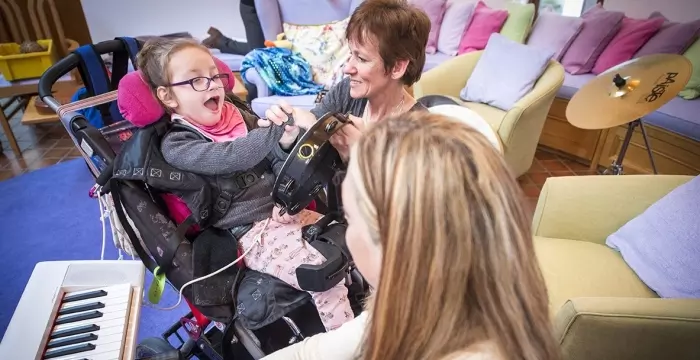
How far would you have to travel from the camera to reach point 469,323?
597 mm

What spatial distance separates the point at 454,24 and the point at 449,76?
1.06 m

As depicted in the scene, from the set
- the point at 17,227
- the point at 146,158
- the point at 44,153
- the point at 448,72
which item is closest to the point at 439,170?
the point at 146,158

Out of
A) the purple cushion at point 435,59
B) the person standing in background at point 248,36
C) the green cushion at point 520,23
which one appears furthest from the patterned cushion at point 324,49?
the green cushion at point 520,23

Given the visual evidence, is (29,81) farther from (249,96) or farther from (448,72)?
(448,72)

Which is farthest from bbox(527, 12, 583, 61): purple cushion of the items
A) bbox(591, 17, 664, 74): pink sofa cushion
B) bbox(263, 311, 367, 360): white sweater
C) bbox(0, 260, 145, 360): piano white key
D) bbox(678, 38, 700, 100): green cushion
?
bbox(0, 260, 145, 360): piano white key

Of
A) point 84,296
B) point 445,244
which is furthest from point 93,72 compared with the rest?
point 445,244

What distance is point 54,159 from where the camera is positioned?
3.20m

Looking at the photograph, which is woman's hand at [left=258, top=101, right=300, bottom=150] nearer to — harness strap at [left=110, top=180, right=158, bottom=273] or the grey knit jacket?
the grey knit jacket

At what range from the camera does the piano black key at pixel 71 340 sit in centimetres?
88

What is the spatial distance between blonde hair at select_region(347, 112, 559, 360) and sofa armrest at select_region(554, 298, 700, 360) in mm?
562

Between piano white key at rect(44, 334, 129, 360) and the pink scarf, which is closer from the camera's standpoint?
piano white key at rect(44, 334, 129, 360)

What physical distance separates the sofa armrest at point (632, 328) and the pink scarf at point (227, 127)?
3.42 ft

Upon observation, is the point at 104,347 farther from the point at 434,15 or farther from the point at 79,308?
the point at 434,15

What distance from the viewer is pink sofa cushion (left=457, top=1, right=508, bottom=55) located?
353 centimetres
